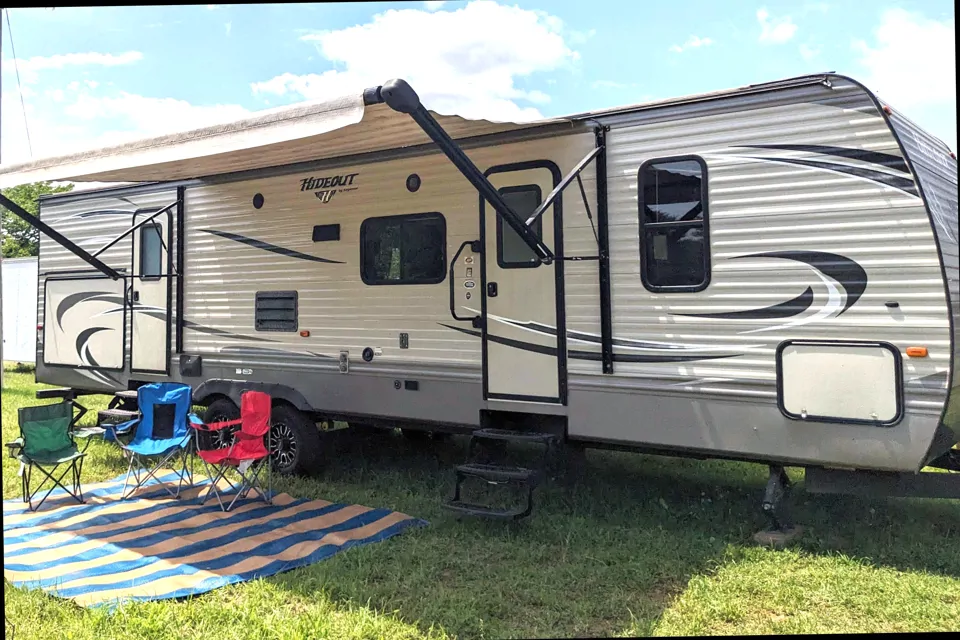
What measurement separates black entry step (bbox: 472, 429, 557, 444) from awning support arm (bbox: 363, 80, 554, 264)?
1.23m

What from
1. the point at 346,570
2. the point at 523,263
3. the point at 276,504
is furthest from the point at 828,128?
the point at 276,504

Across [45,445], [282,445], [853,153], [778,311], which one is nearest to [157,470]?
[45,445]

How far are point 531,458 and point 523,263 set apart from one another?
1936 millimetres

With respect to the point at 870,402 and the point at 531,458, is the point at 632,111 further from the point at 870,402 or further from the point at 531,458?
the point at 531,458

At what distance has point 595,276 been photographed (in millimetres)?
5164

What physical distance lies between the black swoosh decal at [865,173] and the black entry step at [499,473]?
8.28 ft

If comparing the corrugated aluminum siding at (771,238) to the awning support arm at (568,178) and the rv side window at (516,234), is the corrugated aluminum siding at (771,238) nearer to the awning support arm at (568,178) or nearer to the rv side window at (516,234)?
the awning support arm at (568,178)

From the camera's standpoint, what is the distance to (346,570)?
14.5ft

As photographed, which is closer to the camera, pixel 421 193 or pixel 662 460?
pixel 421 193

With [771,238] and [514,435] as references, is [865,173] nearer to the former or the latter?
[771,238]

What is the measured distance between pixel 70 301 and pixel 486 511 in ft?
19.5

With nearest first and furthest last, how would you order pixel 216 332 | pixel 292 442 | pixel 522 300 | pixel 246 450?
pixel 522 300 < pixel 246 450 < pixel 292 442 < pixel 216 332

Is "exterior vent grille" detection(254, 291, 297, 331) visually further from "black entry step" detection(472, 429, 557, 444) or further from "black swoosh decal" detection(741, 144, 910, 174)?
"black swoosh decal" detection(741, 144, 910, 174)

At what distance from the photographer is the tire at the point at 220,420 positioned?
692cm
